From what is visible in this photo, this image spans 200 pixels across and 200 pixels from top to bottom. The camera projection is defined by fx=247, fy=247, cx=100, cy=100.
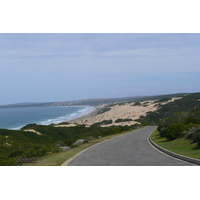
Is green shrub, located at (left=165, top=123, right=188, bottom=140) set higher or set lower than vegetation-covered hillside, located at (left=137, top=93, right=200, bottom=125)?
higher

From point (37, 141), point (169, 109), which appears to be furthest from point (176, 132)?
point (169, 109)

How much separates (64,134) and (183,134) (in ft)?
83.4

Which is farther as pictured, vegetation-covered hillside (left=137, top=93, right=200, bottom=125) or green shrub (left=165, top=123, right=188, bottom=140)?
vegetation-covered hillside (left=137, top=93, right=200, bottom=125)

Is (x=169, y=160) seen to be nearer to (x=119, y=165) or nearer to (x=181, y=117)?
(x=119, y=165)

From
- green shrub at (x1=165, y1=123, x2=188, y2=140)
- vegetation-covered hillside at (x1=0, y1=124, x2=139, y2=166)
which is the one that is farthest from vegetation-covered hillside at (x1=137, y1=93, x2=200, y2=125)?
green shrub at (x1=165, y1=123, x2=188, y2=140)

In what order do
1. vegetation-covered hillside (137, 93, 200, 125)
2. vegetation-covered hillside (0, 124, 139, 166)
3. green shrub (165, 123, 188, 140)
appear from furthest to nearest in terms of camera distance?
vegetation-covered hillside (137, 93, 200, 125), green shrub (165, 123, 188, 140), vegetation-covered hillside (0, 124, 139, 166)

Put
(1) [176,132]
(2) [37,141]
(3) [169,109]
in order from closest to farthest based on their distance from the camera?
(1) [176,132] < (2) [37,141] < (3) [169,109]

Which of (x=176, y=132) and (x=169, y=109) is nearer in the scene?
(x=176, y=132)

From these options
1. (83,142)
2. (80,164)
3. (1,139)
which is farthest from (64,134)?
(80,164)

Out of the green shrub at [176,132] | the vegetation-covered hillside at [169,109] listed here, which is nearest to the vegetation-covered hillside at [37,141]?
the green shrub at [176,132]

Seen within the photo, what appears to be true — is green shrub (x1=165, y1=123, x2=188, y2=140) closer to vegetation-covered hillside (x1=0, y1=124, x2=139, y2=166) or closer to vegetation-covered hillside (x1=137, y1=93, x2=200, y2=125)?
vegetation-covered hillside (x1=0, y1=124, x2=139, y2=166)

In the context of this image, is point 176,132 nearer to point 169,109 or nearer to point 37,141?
point 37,141

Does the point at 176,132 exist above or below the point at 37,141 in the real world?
above

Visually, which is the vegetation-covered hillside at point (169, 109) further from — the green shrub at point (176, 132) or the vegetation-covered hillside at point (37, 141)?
the green shrub at point (176, 132)
